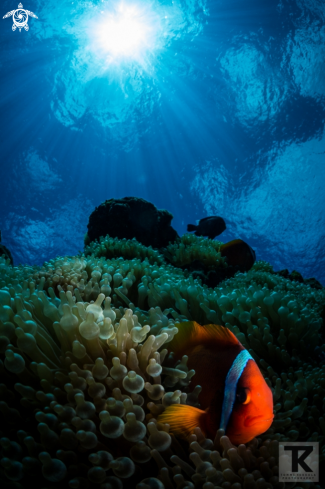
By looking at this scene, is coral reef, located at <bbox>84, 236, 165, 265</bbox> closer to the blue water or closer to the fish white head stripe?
the fish white head stripe

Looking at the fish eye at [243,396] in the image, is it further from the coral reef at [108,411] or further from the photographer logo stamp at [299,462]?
the photographer logo stamp at [299,462]

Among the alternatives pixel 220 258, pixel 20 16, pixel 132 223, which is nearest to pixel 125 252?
pixel 132 223

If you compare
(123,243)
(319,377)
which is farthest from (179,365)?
(123,243)

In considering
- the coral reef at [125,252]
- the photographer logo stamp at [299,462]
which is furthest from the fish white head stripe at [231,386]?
the coral reef at [125,252]

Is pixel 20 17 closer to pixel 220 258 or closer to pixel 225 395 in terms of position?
pixel 220 258

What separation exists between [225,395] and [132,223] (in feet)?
17.4

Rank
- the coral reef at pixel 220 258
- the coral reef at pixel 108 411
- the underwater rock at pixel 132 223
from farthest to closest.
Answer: the underwater rock at pixel 132 223 < the coral reef at pixel 220 258 < the coral reef at pixel 108 411

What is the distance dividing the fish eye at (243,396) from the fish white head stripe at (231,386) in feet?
0.06

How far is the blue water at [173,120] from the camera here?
19203 millimetres

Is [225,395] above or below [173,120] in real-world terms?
below

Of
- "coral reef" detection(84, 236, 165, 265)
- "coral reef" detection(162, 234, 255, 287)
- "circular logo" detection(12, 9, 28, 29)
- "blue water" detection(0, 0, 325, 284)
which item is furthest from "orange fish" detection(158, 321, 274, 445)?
"circular logo" detection(12, 9, 28, 29)

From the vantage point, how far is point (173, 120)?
26781 millimetres

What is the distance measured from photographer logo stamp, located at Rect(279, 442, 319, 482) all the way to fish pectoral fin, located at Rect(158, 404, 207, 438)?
1.31 ft

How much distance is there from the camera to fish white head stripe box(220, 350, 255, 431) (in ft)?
3.41
